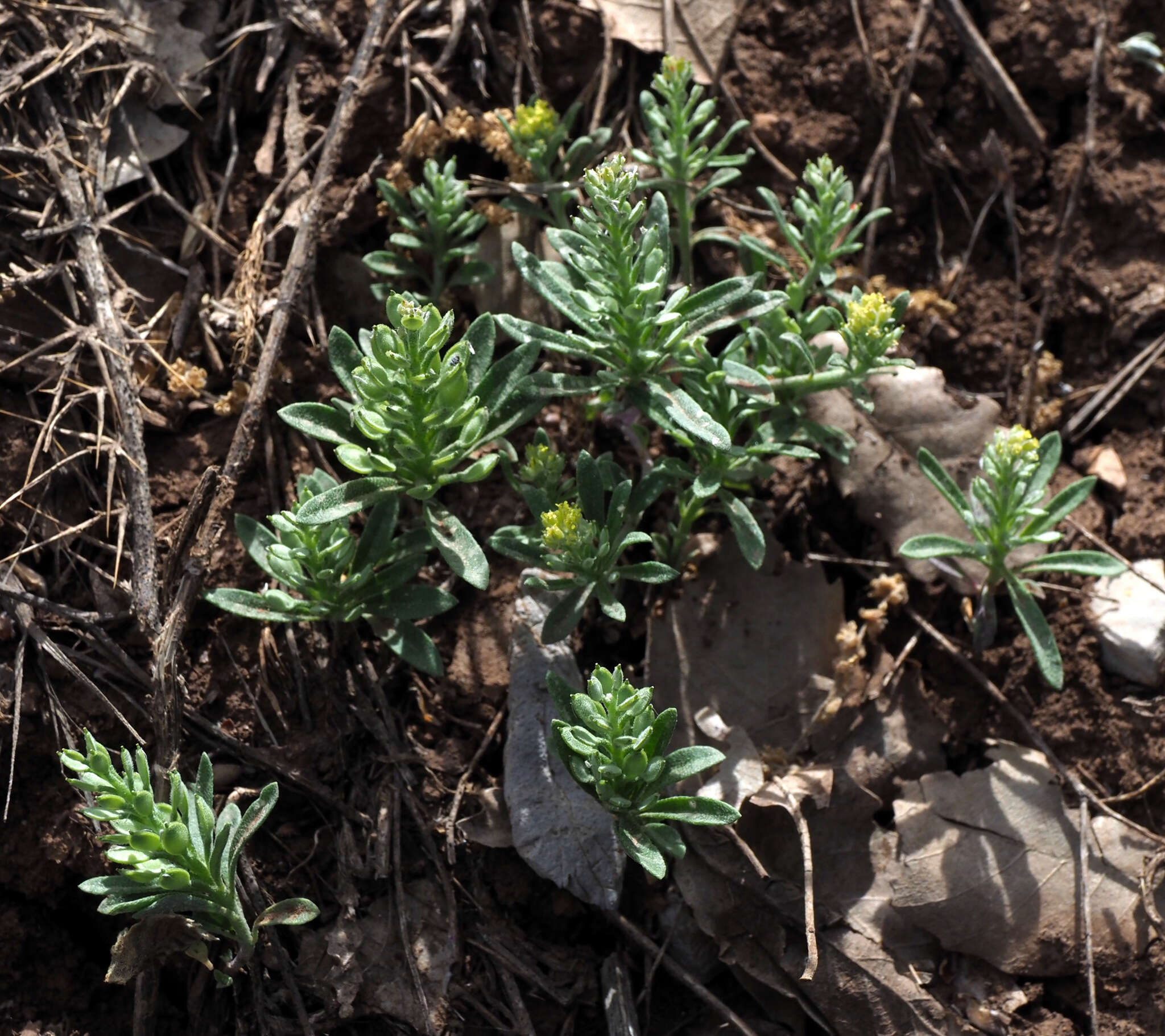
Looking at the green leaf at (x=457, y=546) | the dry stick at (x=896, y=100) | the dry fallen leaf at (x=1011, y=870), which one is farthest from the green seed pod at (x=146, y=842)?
the dry stick at (x=896, y=100)

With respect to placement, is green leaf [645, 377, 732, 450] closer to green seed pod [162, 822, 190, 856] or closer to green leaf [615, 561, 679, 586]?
green leaf [615, 561, 679, 586]

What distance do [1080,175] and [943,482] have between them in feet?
5.10

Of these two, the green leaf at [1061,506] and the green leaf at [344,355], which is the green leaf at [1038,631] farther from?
the green leaf at [344,355]

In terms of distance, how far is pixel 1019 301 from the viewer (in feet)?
14.0

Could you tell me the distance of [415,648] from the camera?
11.0 ft

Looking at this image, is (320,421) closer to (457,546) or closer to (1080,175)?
(457,546)

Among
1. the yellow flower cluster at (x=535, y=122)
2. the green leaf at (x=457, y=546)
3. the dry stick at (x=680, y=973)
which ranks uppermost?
the yellow flower cluster at (x=535, y=122)

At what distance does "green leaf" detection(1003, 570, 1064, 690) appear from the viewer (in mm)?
3463

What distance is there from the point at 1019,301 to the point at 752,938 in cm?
266

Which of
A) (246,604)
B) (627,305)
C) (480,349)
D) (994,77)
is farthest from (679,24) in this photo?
(246,604)

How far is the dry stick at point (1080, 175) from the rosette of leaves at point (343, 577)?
2536mm

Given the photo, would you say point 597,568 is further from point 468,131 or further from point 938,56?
point 938,56

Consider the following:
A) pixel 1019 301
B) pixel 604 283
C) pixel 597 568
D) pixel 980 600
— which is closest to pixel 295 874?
pixel 597 568

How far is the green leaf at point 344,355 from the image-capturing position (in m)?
3.28
